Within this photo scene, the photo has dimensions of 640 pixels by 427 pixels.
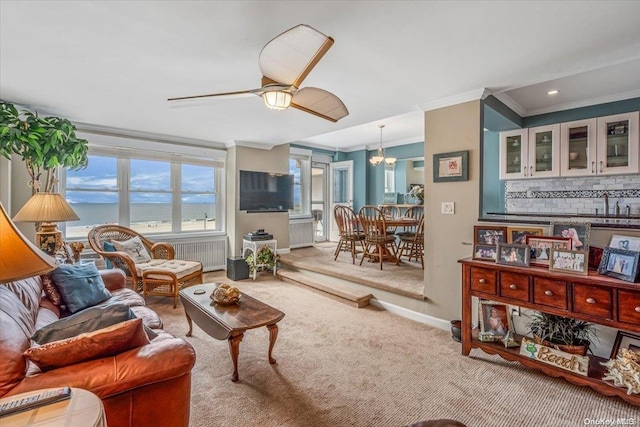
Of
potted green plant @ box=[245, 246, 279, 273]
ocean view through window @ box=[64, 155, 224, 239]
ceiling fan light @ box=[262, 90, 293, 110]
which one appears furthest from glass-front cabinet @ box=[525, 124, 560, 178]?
ocean view through window @ box=[64, 155, 224, 239]

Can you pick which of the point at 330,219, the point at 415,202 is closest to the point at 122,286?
the point at 330,219

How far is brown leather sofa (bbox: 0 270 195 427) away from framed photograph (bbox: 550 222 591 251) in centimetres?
261

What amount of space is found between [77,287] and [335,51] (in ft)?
8.62

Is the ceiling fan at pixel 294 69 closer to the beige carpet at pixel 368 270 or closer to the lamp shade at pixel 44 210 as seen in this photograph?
the beige carpet at pixel 368 270

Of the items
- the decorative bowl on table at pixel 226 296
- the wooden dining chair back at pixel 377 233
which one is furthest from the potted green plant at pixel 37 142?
the wooden dining chair back at pixel 377 233

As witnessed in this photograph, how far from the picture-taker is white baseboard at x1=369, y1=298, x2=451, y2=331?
3.07m

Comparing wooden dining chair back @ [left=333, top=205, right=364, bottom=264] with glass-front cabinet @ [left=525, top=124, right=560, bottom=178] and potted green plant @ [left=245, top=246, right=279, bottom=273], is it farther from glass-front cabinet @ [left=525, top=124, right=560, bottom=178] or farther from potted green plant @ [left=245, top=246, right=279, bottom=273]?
glass-front cabinet @ [left=525, top=124, right=560, bottom=178]

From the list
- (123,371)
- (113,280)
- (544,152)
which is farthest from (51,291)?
(544,152)

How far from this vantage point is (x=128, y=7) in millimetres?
1619

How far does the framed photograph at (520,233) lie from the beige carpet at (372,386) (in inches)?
38.7

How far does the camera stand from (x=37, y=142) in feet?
9.96

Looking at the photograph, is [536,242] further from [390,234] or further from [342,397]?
[390,234]

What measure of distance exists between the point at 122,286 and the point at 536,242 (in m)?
3.67

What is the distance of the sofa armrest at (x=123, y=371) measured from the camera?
120 cm
